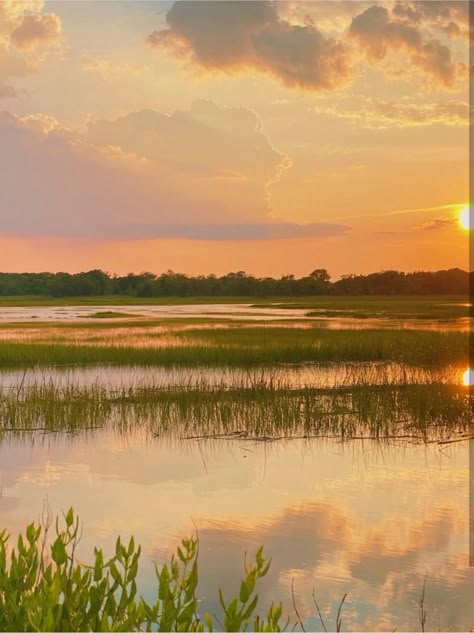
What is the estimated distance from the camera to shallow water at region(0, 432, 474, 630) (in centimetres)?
756

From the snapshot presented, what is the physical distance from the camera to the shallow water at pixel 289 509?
7.56m

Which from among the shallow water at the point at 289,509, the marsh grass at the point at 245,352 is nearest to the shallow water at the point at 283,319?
the marsh grass at the point at 245,352

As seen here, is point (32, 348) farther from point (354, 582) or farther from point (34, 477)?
point (354, 582)

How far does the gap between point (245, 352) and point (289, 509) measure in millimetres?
18269

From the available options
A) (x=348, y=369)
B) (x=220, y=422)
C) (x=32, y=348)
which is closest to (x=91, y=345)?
(x=32, y=348)

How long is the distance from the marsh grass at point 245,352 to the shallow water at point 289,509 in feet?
40.9

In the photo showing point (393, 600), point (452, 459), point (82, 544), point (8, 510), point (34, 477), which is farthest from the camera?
point (452, 459)

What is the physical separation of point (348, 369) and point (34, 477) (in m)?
15.4

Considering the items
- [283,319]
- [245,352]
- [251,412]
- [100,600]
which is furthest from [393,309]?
[100,600]

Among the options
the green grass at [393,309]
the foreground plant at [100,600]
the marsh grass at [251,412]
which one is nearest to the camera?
the foreground plant at [100,600]

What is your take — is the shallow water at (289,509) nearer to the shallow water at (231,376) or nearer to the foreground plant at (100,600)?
the foreground plant at (100,600)

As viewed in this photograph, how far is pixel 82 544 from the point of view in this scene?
29.2ft

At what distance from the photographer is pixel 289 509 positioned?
404 inches

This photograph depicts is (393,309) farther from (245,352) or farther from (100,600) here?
(100,600)
